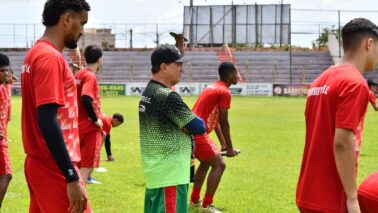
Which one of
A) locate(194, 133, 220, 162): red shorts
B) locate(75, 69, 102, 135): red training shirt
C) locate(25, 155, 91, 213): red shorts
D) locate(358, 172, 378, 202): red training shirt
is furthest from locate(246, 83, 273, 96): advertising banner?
locate(25, 155, 91, 213): red shorts

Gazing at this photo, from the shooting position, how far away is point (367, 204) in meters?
4.82

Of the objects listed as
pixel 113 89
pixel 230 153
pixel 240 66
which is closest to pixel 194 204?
pixel 230 153

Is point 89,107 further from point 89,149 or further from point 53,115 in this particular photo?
point 53,115

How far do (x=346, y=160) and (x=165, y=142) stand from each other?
208cm

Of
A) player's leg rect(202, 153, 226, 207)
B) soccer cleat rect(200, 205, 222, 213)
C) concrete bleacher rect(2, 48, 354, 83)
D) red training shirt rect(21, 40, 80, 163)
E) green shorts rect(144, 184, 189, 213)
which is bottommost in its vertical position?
soccer cleat rect(200, 205, 222, 213)

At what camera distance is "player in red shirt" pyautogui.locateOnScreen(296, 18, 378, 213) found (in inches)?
172

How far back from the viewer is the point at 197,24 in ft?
243

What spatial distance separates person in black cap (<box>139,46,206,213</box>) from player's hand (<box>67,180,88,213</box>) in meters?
1.48

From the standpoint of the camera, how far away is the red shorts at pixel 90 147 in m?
9.70

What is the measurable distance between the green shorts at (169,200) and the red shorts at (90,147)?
370cm

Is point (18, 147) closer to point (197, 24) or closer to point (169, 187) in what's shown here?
point (169, 187)

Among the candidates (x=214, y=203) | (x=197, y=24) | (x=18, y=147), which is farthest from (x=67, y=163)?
(x=197, y=24)

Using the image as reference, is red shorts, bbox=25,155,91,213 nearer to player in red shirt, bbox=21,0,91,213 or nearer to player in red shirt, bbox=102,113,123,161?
player in red shirt, bbox=21,0,91,213

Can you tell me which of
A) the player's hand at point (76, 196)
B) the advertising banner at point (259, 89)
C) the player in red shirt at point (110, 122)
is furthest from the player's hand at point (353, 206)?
the advertising banner at point (259, 89)
